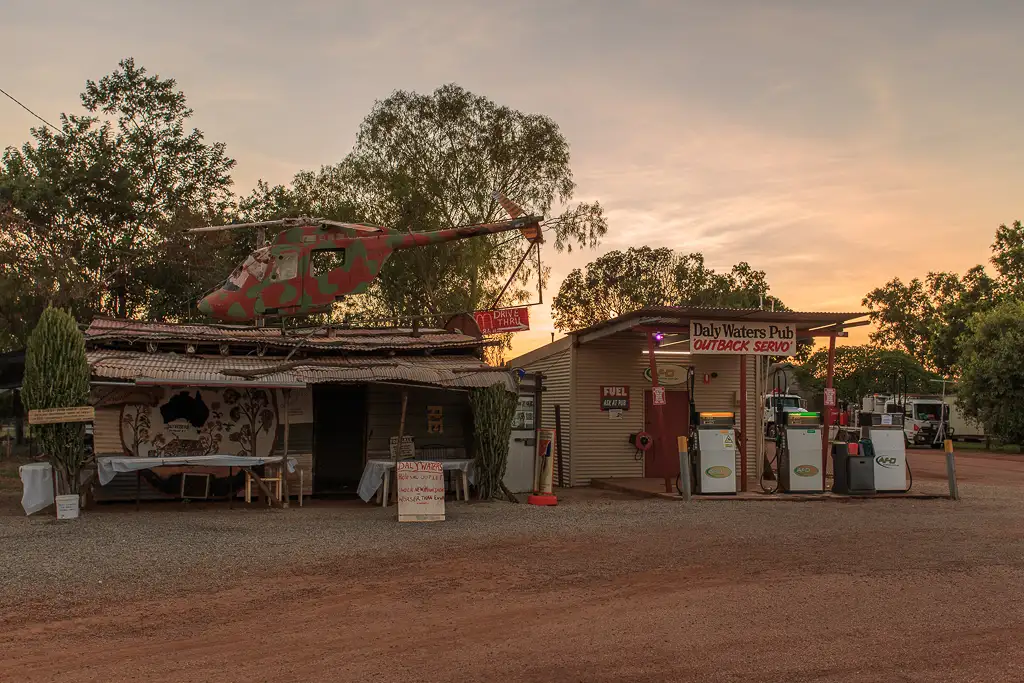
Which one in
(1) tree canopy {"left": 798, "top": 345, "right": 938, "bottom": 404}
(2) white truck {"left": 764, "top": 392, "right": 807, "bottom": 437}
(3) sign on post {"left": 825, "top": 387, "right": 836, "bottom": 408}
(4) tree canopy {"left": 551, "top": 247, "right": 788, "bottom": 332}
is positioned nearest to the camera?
(3) sign on post {"left": 825, "top": 387, "right": 836, "bottom": 408}

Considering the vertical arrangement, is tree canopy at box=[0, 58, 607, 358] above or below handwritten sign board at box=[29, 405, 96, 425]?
above

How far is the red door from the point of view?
19625 millimetres

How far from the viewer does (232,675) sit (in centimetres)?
574

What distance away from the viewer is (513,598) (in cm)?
807

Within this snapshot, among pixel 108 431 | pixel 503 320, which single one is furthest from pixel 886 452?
pixel 108 431

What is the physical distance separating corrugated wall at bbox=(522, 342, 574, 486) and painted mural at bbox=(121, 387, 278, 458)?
20.9 ft

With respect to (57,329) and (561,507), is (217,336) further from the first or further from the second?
(561,507)

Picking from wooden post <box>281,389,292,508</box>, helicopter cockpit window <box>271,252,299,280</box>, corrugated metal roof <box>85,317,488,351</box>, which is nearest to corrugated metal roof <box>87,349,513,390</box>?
corrugated metal roof <box>85,317,488,351</box>

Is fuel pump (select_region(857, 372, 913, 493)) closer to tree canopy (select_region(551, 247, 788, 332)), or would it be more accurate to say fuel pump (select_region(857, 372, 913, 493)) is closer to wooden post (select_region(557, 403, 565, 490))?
wooden post (select_region(557, 403, 565, 490))

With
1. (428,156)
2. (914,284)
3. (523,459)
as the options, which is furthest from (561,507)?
(914,284)

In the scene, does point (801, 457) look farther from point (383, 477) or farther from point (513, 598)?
point (513, 598)

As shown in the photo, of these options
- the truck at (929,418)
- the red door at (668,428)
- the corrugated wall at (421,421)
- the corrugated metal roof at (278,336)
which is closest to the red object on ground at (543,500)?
the corrugated wall at (421,421)

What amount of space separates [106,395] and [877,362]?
187 feet

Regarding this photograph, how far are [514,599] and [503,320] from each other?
9386mm
